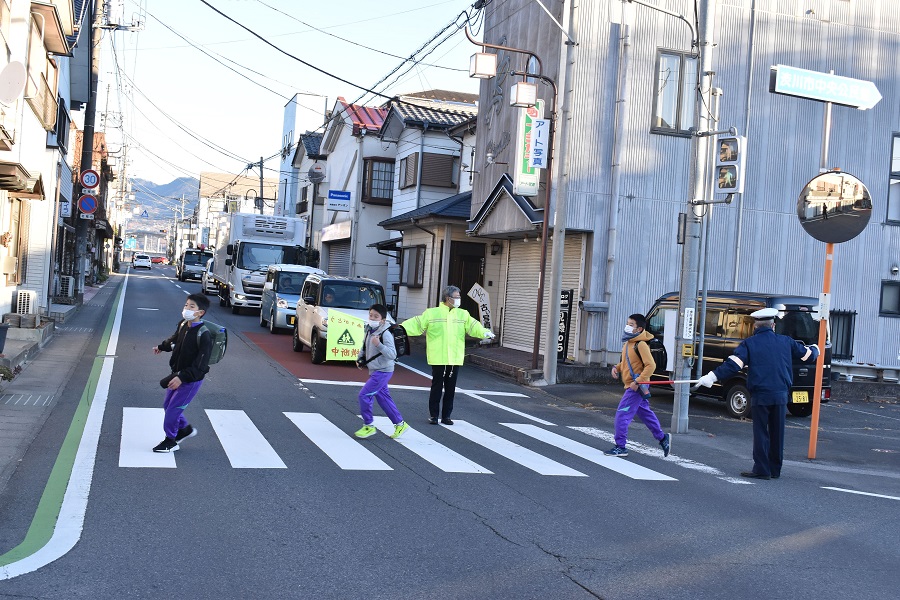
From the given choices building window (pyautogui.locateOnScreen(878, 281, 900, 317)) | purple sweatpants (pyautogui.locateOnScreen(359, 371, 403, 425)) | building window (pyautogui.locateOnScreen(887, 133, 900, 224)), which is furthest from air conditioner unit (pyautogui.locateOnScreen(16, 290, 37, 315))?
building window (pyautogui.locateOnScreen(887, 133, 900, 224))

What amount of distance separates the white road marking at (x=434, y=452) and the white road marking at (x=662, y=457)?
2604mm

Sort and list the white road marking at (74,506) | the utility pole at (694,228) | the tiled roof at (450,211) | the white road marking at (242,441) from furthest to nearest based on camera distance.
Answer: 1. the tiled roof at (450,211)
2. the utility pole at (694,228)
3. the white road marking at (242,441)
4. the white road marking at (74,506)

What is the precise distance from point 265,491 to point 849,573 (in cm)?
457

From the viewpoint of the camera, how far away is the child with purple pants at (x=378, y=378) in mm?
10414

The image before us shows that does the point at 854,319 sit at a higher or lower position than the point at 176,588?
higher

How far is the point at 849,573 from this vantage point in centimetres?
603

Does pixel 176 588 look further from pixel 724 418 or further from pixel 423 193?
pixel 423 193

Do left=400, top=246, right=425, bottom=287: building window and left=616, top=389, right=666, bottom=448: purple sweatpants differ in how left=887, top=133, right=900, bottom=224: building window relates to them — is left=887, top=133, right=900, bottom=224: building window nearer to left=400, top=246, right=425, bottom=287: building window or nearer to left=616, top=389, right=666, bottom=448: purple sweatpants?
left=400, top=246, right=425, bottom=287: building window

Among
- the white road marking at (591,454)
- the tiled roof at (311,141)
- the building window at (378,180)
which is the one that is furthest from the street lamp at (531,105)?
the tiled roof at (311,141)

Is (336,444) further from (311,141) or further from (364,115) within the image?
(311,141)

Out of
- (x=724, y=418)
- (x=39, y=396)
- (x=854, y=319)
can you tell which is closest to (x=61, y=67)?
(x=39, y=396)

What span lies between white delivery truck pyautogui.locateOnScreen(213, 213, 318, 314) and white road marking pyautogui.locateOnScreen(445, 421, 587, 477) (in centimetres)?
2056

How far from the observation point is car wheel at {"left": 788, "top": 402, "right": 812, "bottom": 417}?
51.2 feet

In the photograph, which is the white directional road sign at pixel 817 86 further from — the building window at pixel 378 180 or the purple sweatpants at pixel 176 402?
the building window at pixel 378 180
